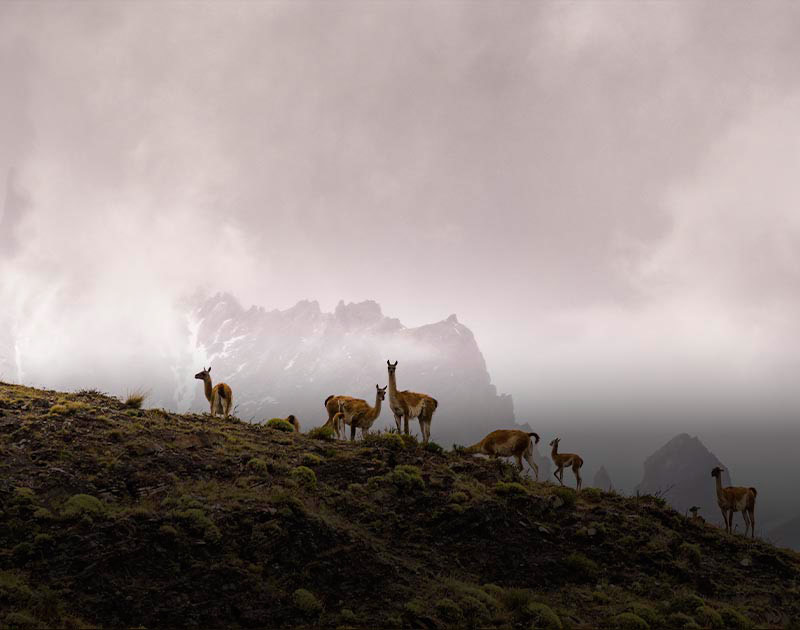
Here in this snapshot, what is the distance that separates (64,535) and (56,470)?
3920 millimetres

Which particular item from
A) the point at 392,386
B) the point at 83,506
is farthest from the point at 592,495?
the point at 83,506

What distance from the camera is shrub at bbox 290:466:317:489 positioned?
18641mm

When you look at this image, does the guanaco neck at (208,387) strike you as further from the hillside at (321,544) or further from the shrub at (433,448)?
the shrub at (433,448)

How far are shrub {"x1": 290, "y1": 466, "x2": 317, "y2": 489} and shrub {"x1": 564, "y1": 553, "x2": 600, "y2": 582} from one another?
910 centimetres

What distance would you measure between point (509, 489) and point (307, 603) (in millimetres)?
9979

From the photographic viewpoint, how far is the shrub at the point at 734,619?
538 inches

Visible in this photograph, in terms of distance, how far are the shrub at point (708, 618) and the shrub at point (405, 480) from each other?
30.7 feet

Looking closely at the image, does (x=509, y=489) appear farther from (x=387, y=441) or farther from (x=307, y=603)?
(x=307, y=603)

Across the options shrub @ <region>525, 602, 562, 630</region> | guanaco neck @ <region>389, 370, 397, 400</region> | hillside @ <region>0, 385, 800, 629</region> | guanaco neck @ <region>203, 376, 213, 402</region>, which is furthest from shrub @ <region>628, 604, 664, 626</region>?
guanaco neck @ <region>203, 376, 213, 402</region>

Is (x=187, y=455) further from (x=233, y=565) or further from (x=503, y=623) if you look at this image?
(x=503, y=623)

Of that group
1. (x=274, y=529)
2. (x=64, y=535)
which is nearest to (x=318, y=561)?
(x=274, y=529)

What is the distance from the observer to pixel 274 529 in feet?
49.4

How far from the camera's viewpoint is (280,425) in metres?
27.4

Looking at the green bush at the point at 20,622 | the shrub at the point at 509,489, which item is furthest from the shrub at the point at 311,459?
the green bush at the point at 20,622
